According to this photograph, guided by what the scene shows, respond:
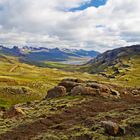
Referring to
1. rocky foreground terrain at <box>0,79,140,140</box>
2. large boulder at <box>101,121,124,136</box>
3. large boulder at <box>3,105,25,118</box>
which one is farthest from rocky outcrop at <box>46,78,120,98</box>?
large boulder at <box>101,121,124,136</box>

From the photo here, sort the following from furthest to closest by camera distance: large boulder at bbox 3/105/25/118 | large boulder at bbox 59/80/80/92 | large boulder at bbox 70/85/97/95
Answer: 1. large boulder at bbox 59/80/80/92
2. large boulder at bbox 70/85/97/95
3. large boulder at bbox 3/105/25/118

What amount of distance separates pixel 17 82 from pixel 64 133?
104596 mm

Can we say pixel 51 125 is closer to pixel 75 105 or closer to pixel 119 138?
pixel 119 138

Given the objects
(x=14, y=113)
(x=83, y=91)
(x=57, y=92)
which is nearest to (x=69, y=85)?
(x=57, y=92)

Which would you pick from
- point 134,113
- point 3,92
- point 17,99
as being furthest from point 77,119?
point 3,92

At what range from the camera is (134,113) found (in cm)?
4756

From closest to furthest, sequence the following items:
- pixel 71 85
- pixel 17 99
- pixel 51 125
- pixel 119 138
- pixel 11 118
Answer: pixel 119 138, pixel 51 125, pixel 11 118, pixel 71 85, pixel 17 99

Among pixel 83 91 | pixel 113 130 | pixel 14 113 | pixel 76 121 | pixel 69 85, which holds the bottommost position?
pixel 14 113

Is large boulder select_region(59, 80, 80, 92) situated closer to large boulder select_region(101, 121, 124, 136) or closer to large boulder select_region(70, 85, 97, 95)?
large boulder select_region(70, 85, 97, 95)

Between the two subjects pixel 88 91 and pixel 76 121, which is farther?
pixel 88 91

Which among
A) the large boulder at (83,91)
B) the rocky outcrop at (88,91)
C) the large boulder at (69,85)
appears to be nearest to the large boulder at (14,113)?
the large boulder at (83,91)

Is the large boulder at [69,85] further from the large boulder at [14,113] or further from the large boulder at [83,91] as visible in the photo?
the large boulder at [14,113]

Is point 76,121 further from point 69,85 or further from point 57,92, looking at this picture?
point 69,85

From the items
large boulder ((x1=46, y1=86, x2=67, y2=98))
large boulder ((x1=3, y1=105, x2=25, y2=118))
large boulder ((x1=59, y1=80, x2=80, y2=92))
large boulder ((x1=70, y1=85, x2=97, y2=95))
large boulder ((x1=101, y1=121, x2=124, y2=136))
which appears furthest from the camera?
large boulder ((x1=59, y1=80, x2=80, y2=92))
